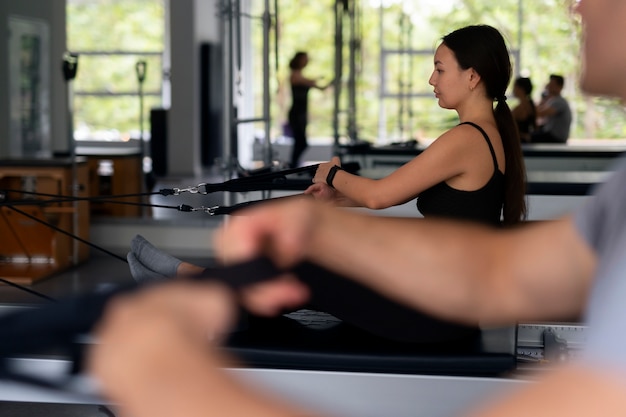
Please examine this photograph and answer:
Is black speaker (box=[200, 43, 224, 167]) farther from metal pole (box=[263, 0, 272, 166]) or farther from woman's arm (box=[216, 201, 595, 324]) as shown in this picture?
woman's arm (box=[216, 201, 595, 324])

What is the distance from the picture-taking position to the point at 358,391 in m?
2.43

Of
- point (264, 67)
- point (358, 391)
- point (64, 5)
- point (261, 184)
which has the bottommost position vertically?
point (358, 391)

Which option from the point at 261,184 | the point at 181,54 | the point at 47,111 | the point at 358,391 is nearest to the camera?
the point at 358,391

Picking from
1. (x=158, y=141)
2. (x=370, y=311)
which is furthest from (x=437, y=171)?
(x=158, y=141)

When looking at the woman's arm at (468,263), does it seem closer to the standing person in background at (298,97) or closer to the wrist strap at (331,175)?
the wrist strap at (331,175)

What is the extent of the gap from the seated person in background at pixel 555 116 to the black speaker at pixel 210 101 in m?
3.73

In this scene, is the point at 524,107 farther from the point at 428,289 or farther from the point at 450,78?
the point at 428,289

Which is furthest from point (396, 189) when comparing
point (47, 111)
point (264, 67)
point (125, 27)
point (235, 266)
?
point (125, 27)

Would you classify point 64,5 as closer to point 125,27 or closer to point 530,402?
point 125,27

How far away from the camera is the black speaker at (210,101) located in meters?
11.8

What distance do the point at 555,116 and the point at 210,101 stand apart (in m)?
4.04

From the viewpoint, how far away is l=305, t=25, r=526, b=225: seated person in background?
2.70 meters

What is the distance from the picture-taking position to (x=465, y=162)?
8.85ft

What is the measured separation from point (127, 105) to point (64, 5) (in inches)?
173
